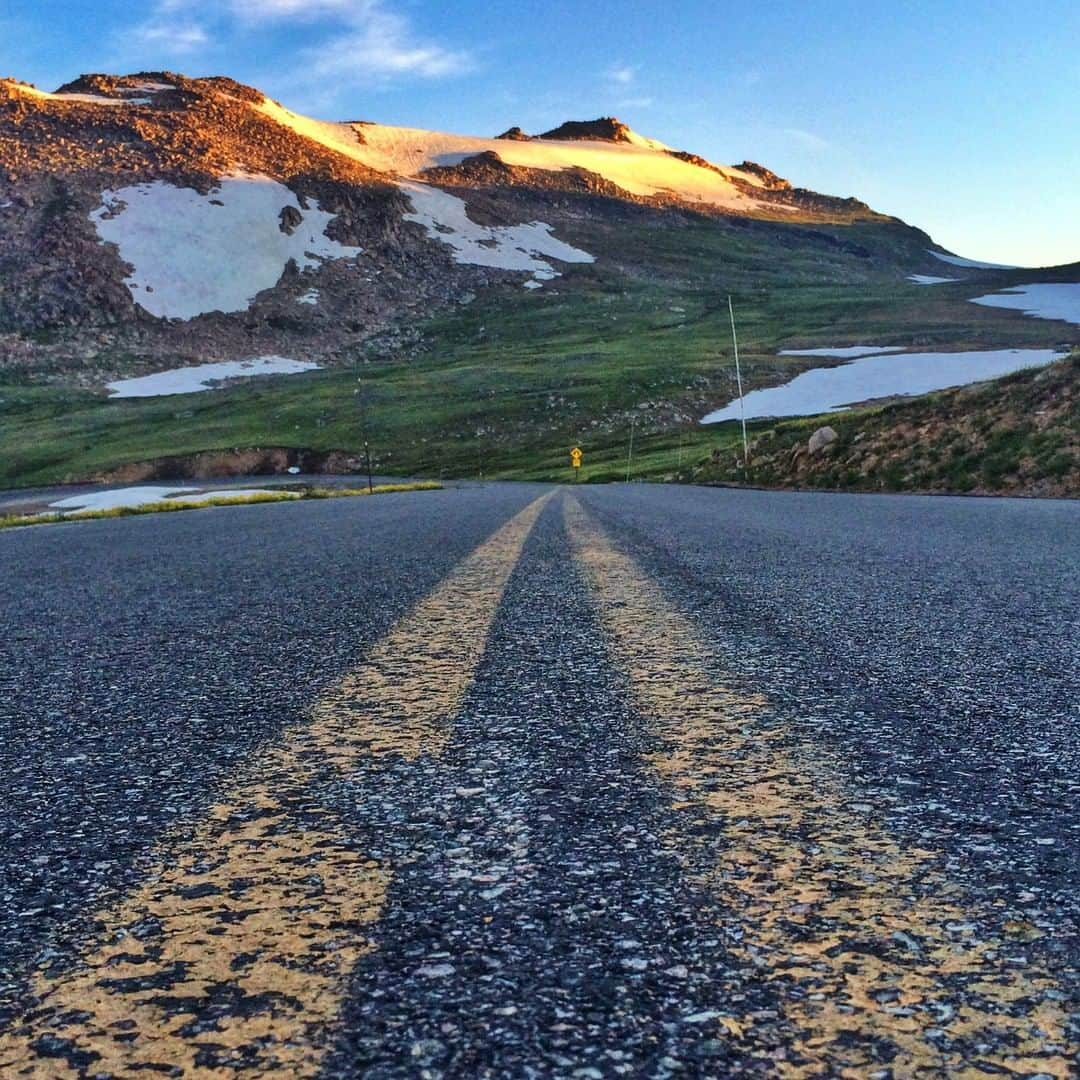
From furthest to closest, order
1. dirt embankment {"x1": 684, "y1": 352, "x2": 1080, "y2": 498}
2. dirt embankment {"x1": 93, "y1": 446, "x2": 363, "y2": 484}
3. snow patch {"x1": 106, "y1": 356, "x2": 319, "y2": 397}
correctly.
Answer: snow patch {"x1": 106, "y1": 356, "x2": 319, "y2": 397} < dirt embankment {"x1": 93, "y1": 446, "x2": 363, "y2": 484} < dirt embankment {"x1": 684, "y1": 352, "x2": 1080, "y2": 498}

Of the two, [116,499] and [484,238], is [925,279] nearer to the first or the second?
[484,238]

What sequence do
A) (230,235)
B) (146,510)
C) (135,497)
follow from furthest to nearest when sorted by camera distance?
(230,235), (135,497), (146,510)

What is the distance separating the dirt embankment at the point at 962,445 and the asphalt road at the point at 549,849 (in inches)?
779

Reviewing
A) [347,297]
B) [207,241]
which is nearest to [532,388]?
[347,297]

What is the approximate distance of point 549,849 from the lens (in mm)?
2068

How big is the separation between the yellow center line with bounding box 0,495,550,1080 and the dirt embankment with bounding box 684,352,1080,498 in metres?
22.0

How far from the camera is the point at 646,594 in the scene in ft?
20.5

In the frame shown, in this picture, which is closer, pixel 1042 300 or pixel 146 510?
pixel 146 510

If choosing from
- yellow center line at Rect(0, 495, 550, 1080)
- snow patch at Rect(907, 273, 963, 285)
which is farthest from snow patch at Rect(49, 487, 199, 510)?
snow patch at Rect(907, 273, 963, 285)

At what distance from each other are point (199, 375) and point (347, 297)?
27952mm

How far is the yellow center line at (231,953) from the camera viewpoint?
135cm

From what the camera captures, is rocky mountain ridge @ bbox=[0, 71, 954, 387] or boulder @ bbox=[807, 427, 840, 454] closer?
boulder @ bbox=[807, 427, 840, 454]

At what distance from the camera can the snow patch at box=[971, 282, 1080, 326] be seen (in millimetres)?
110287

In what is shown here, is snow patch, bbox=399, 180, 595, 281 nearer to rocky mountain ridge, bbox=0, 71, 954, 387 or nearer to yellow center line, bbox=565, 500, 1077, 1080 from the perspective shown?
rocky mountain ridge, bbox=0, 71, 954, 387
